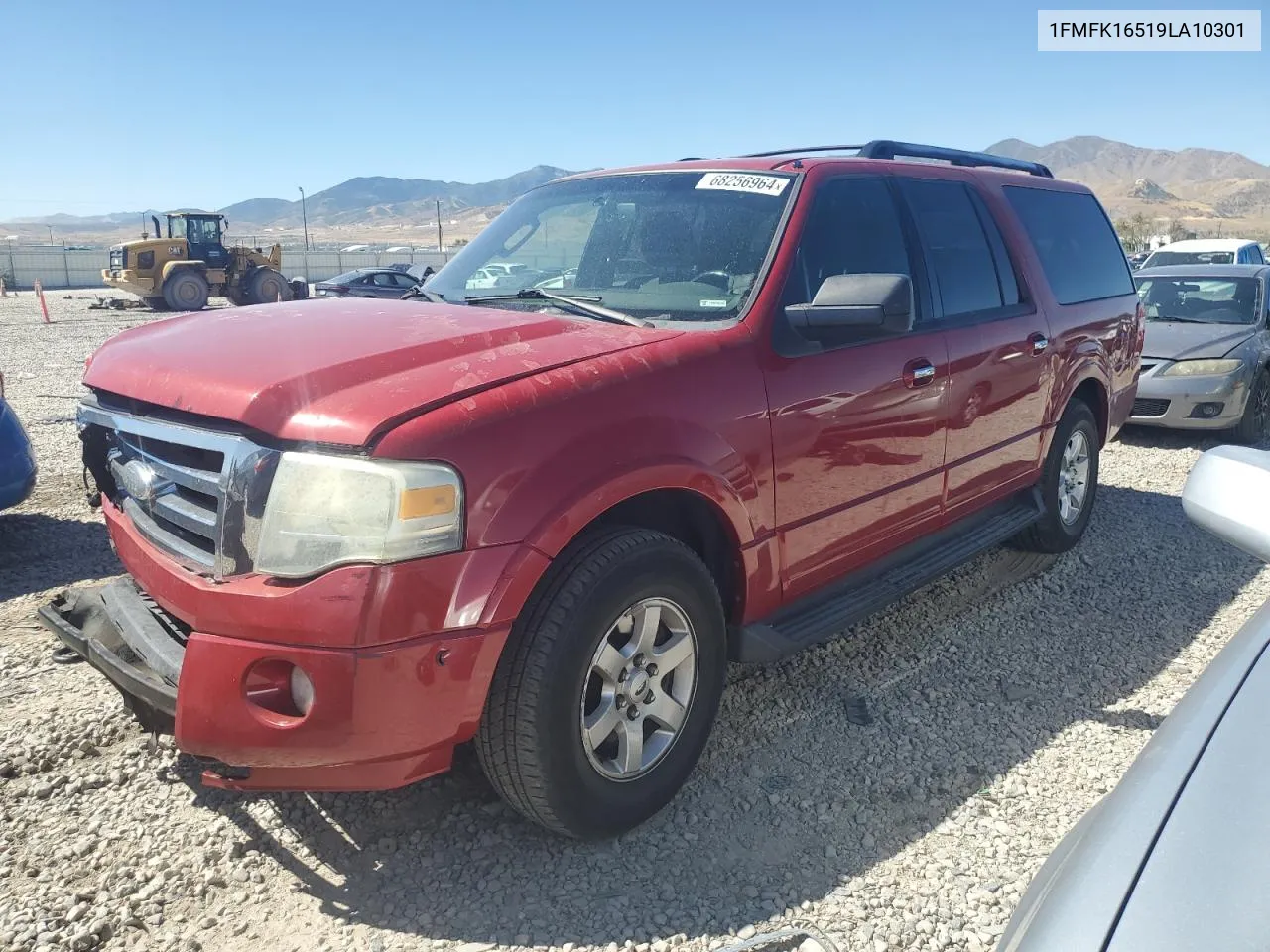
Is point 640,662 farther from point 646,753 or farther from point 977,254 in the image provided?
point 977,254

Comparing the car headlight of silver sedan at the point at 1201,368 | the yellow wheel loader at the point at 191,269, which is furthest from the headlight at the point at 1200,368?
the yellow wheel loader at the point at 191,269

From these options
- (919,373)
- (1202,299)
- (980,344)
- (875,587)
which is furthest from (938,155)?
(1202,299)

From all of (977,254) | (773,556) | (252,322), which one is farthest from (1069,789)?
(252,322)

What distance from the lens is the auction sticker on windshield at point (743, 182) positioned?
3322 millimetres

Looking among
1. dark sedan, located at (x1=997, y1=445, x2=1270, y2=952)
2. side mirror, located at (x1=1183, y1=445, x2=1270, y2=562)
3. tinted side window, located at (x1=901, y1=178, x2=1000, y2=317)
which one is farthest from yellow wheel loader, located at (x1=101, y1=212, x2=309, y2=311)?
dark sedan, located at (x1=997, y1=445, x2=1270, y2=952)

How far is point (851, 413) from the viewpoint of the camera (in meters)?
3.22

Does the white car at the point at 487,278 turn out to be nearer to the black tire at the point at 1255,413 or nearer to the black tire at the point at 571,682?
the black tire at the point at 571,682

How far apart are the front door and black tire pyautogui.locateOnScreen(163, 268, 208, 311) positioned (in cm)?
2421

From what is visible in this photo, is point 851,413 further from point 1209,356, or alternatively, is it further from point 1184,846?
point 1209,356

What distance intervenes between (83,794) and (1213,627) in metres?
4.54

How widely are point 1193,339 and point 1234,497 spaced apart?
7765 millimetres

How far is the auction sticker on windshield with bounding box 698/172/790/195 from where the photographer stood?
131 inches

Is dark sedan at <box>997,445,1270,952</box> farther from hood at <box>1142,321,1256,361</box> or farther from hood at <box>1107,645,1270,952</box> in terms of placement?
hood at <box>1142,321,1256,361</box>

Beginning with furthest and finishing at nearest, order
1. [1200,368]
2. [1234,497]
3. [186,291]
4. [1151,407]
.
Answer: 1. [186,291]
2. [1151,407]
3. [1200,368]
4. [1234,497]
